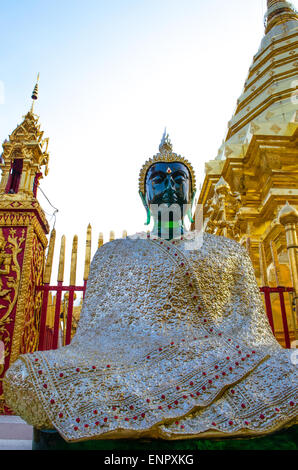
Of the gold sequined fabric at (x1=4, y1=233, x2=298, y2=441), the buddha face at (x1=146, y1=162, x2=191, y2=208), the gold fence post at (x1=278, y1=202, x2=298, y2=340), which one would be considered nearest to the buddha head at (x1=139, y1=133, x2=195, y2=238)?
the buddha face at (x1=146, y1=162, x2=191, y2=208)

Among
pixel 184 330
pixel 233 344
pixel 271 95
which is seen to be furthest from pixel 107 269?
pixel 271 95

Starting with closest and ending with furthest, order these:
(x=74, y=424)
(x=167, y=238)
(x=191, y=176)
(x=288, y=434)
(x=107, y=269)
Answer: (x=74, y=424)
(x=288, y=434)
(x=107, y=269)
(x=167, y=238)
(x=191, y=176)

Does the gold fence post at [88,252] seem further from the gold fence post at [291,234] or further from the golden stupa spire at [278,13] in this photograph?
the golden stupa spire at [278,13]

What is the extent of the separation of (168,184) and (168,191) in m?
0.09

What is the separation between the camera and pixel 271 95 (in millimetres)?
10195

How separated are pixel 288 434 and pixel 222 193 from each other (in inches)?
148

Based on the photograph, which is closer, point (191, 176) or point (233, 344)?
point (233, 344)

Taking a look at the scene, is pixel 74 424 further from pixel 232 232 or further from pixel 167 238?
pixel 232 232

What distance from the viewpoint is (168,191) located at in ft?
11.7

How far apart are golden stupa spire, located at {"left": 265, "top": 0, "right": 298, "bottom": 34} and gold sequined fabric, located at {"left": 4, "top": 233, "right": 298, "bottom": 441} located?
15.1m

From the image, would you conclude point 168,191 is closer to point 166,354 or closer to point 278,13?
point 166,354

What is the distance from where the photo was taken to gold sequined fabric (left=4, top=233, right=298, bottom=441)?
183cm

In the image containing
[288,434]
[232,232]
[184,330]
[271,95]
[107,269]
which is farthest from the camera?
[271,95]

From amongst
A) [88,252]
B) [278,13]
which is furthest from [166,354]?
[278,13]
